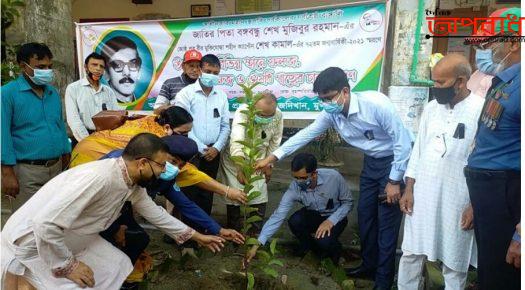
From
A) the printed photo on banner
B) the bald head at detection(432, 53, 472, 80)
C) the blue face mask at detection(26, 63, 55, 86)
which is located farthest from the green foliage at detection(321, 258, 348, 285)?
the printed photo on banner

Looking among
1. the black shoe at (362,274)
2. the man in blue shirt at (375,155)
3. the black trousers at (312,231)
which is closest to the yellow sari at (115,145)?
the man in blue shirt at (375,155)

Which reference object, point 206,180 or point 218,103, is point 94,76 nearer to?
point 218,103

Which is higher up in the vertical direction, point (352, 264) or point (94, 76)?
point (94, 76)

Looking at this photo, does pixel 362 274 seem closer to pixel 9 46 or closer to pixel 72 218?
pixel 72 218

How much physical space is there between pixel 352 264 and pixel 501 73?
2022 mm

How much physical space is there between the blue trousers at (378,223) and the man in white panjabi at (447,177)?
0.29m

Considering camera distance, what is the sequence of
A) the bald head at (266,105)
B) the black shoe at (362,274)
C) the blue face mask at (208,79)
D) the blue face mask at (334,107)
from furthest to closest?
the blue face mask at (208,79) → the bald head at (266,105) → the black shoe at (362,274) → the blue face mask at (334,107)

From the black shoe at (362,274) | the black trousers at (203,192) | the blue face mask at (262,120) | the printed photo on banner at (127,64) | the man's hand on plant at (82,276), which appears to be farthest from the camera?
the printed photo on banner at (127,64)

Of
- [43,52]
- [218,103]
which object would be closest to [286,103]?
[218,103]

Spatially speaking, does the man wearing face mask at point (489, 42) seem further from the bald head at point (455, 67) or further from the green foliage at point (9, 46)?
the green foliage at point (9, 46)

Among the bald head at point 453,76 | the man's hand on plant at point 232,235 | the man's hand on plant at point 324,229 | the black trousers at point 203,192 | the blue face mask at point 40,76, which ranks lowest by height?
the man's hand on plant at point 324,229

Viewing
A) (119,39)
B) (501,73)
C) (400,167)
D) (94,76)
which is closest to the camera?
(501,73)

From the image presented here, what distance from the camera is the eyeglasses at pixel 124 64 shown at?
473cm

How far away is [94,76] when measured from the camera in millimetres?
3812
